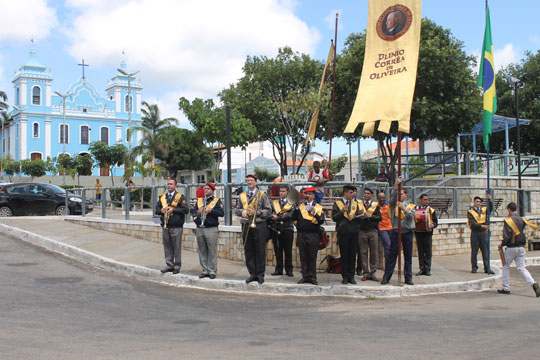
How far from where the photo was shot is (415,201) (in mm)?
14609

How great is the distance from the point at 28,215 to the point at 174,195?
11.9m

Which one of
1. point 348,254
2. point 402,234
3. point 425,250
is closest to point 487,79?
point 425,250

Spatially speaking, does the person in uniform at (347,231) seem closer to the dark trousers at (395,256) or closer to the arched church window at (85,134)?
the dark trousers at (395,256)

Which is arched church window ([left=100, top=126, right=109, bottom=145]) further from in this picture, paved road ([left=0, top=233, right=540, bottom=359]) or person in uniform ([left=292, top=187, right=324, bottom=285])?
person in uniform ([left=292, top=187, right=324, bottom=285])

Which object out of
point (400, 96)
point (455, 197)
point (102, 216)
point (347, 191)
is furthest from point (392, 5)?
point (102, 216)

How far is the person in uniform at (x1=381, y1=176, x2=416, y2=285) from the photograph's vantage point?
9.65m

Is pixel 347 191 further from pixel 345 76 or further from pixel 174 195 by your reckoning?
pixel 345 76

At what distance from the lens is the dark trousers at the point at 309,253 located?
367 inches

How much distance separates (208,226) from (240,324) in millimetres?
3338

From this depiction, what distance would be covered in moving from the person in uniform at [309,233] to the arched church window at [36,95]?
203 ft

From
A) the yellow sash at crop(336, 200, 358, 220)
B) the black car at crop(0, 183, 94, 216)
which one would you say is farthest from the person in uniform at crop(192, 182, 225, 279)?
the black car at crop(0, 183, 94, 216)

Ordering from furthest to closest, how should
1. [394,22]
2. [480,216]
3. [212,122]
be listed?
1. [212,122]
2. [480,216]
3. [394,22]

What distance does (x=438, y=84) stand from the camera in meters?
21.4

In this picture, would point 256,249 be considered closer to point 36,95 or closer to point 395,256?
point 395,256
